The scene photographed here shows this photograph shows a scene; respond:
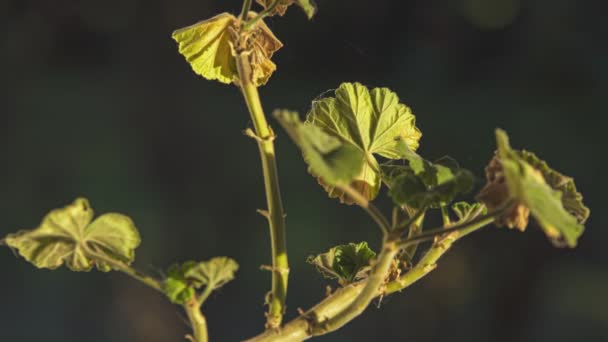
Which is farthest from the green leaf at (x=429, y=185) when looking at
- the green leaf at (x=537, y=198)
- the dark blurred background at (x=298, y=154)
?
the dark blurred background at (x=298, y=154)

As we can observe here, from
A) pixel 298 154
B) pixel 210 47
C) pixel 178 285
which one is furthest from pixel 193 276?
pixel 298 154

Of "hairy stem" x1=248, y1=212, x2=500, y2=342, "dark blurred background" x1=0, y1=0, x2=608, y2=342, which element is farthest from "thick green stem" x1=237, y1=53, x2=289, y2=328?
"dark blurred background" x1=0, y1=0, x2=608, y2=342

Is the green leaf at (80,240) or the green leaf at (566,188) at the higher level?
the green leaf at (80,240)

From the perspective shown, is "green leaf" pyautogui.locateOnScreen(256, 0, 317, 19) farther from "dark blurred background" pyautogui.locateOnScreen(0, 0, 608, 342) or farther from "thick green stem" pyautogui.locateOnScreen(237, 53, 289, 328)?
"dark blurred background" pyautogui.locateOnScreen(0, 0, 608, 342)

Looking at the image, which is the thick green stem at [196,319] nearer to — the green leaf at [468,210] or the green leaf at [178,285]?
the green leaf at [178,285]

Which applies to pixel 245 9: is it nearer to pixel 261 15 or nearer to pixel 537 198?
pixel 261 15

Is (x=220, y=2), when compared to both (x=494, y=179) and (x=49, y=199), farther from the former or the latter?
(x=494, y=179)
